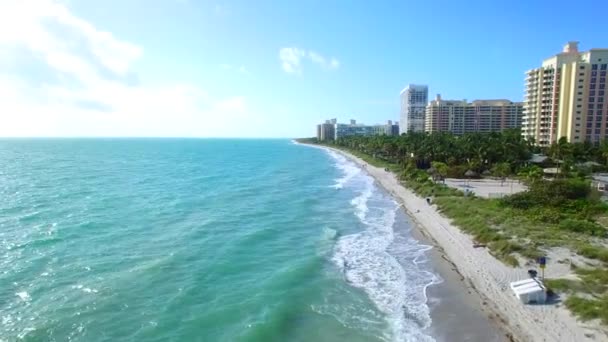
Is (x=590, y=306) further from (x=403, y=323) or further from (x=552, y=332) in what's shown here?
(x=403, y=323)

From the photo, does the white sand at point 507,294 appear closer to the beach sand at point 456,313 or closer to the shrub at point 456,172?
the beach sand at point 456,313

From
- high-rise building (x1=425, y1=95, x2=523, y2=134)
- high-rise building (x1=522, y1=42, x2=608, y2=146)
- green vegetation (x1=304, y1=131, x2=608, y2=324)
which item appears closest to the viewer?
green vegetation (x1=304, y1=131, x2=608, y2=324)

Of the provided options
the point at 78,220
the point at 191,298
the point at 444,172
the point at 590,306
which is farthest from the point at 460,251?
the point at 444,172

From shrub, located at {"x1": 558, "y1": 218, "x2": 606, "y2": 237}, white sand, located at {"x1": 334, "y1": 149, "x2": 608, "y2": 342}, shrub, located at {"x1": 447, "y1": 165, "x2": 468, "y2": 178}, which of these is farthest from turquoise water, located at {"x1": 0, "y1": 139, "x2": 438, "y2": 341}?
shrub, located at {"x1": 447, "y1": 165, "x2": 468, "y2": 178}

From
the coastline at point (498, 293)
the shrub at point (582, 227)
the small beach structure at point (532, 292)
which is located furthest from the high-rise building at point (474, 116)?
the small beach structure at point (532, 292)

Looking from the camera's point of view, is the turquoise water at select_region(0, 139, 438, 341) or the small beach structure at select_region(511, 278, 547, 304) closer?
the turquoise water at select_region(0, 139, 438, 341)

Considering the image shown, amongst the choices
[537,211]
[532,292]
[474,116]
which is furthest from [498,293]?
[474,116]

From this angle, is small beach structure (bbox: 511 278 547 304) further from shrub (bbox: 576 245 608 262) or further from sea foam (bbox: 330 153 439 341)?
shrub (bbox: 576 245 608 262)
